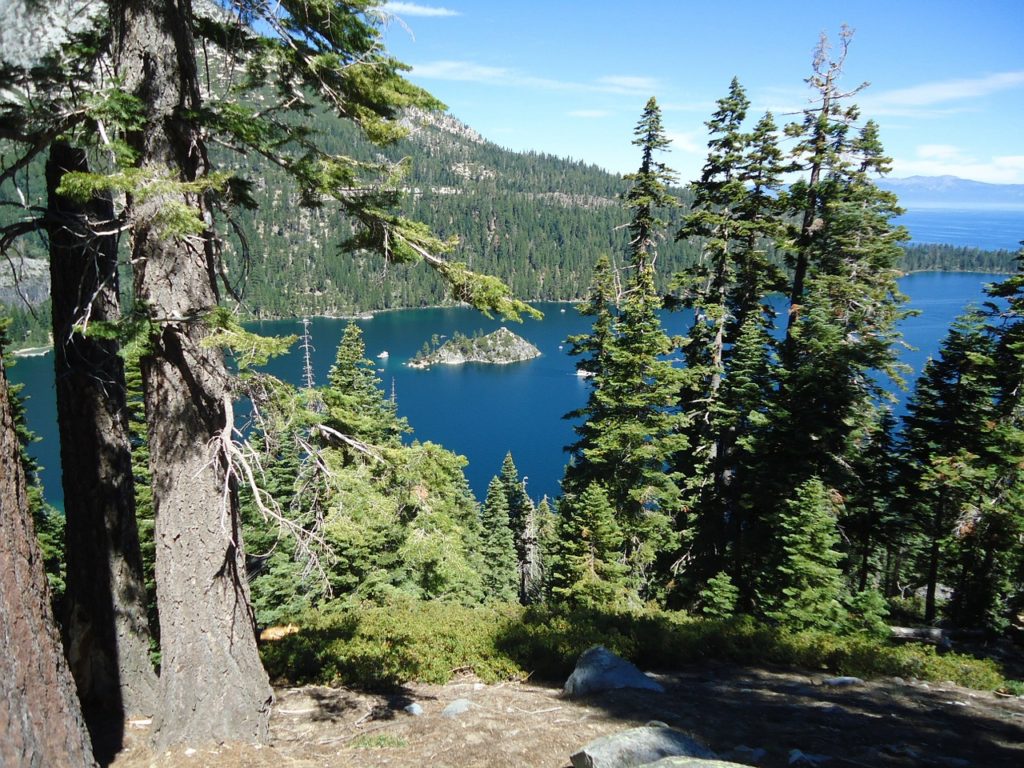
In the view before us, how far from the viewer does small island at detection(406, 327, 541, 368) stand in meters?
112

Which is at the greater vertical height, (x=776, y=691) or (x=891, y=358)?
(x=891, y=358)

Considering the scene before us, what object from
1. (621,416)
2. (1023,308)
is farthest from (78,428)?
(1023,308)

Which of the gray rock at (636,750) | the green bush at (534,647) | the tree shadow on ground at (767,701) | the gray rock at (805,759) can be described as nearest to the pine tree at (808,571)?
the green bush at (534,647)

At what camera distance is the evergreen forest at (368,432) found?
14.3 ft

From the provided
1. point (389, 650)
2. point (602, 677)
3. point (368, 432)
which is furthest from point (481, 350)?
point (602, 677)

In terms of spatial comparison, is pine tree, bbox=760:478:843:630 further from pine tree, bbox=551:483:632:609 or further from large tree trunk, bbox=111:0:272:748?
large tree trunk, bbox=111:0:272:748

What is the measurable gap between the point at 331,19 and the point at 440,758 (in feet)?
19.8

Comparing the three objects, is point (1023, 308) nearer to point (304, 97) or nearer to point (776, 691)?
point (776, 691)

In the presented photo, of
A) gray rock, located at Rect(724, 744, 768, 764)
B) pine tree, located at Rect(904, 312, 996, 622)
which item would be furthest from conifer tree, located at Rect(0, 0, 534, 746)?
pine tree, located at Rect(904, 312, 996, 622)

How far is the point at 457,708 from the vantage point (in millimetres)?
6441

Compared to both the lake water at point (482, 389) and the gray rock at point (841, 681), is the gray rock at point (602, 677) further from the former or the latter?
the lake water at point (482, 389)

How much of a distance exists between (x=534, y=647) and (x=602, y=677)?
1507 mm

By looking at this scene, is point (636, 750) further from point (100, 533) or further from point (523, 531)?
point (523, 531)

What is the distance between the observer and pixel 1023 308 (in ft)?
43.3
